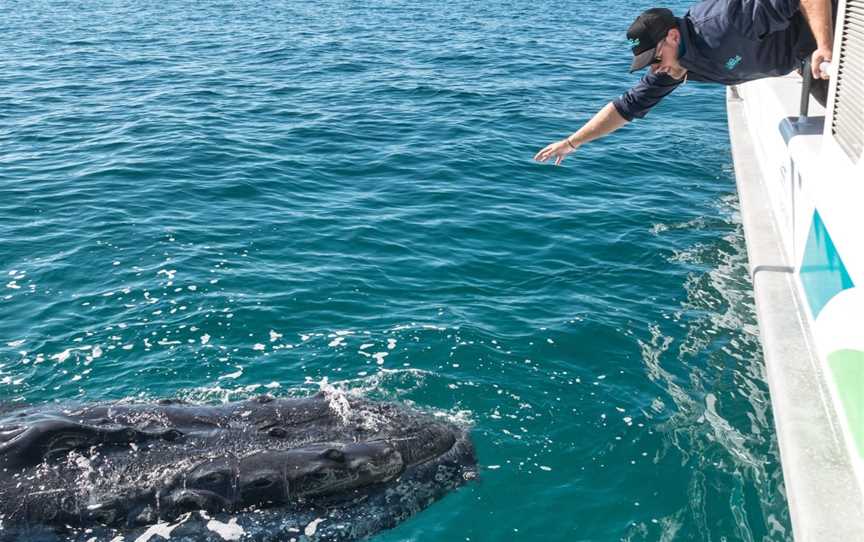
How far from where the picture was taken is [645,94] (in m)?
9.82

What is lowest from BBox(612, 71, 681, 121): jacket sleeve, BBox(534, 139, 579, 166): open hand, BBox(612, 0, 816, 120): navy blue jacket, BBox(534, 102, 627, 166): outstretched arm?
BBox(534, 139, 579, 166): open hand

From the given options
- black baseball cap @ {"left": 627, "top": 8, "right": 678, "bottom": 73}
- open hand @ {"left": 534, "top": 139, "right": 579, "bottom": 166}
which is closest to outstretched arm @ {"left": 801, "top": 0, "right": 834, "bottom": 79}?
black baseball cap @ {"left": 627, "top": 8, "right": 678, "bottom": 73}

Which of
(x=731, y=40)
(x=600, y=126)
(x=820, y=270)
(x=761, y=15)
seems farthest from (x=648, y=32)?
(x=820, y=270)

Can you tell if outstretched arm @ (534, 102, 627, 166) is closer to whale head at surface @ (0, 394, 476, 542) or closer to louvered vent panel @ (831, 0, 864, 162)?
louvered vent panel @ (831, 0, 864, 162)

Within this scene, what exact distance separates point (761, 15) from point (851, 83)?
1.10m

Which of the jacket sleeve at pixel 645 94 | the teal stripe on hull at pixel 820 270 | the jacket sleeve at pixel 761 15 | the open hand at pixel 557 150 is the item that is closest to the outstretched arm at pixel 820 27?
the jacket sleeve at pixel 761 15

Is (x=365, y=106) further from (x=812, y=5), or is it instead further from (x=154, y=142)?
(x=812, y=5)

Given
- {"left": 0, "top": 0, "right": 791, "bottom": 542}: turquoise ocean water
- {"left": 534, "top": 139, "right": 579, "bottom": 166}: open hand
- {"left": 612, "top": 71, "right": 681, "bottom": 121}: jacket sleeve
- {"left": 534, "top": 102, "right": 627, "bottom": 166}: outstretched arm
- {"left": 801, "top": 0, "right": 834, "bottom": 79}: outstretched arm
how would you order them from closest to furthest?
{"left": 801, "top": 0, "right": 834, "bottom": 79}: outstretched arm < {"left": 612, "top": 71, "right": 681, "bottom": 121}: jacket sleeve < {"left": 534, "top": 102, "right": 627, "bottom": 166}: outstretched arm < {"left": 0, "top": 0, "right": 791, "bottom": 542}: turquoise ocean water < {"left": 534, "top": 139, "right": 579, "bottom": 166}: open hand

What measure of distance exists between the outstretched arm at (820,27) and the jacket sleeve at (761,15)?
0.51 feet

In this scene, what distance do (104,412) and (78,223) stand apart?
8836 mm

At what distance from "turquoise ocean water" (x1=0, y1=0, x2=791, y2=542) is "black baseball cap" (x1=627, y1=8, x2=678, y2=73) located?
4384 mm

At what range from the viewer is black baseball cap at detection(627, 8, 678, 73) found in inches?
348

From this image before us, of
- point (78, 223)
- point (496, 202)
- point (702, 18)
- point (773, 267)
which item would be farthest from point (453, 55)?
point (702, 18)

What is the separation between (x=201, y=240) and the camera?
16562mm
